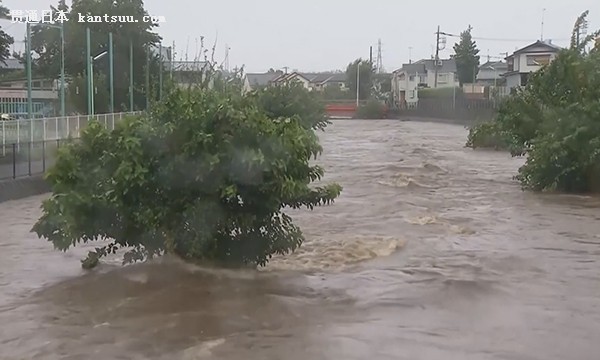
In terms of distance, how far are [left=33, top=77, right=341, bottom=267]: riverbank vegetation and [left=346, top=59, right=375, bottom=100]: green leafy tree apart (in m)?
94.3

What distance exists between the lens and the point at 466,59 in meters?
94.3

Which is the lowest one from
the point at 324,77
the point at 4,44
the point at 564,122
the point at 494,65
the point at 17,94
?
the point at 564,122

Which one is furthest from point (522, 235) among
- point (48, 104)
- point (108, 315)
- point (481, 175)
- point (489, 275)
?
point (48, 104)

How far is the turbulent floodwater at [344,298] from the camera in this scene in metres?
8.37

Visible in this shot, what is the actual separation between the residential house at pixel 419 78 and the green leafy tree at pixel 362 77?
10.5 feet

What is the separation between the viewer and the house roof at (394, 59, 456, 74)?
101125 mm

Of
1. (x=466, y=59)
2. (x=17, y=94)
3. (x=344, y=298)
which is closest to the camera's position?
(x=344, y=298)

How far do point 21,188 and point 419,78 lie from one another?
85.2m

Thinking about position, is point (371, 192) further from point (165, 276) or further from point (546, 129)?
point (165, 276)

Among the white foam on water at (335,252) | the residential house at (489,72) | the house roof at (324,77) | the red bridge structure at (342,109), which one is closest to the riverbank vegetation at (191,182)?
the white foam on water at (335,252)

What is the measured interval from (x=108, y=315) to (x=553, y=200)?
540 inches

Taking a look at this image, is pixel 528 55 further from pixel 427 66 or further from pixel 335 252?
pixel 335 252

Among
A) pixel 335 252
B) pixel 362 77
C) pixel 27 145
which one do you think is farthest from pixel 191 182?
pixel 362 77

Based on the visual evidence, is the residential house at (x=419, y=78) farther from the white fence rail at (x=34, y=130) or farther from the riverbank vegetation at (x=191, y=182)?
the riverbank vegetation at (x=191, y=182)
